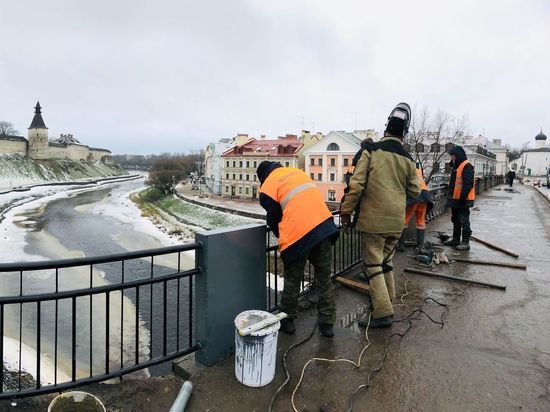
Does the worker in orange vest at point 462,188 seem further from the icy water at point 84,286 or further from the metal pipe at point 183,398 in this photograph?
the metal pipe at point 183,398

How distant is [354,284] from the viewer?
5.09 meters

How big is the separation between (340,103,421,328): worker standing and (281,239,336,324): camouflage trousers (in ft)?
1.59

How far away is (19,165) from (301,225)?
9338 centimetres

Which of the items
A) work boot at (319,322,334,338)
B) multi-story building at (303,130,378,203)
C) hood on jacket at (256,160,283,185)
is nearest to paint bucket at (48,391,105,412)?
work boot at (319,322,334,338)

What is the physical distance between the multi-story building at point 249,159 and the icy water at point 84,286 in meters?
16.0

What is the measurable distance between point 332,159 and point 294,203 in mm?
44952

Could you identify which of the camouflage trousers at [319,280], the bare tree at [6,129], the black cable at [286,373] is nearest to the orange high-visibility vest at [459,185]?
the camouflage trousers at [319,280]

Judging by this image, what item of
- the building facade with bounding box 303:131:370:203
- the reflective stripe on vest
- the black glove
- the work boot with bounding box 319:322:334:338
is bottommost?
the work boot with bounding box 319:322:334:338

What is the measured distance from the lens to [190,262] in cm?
2177

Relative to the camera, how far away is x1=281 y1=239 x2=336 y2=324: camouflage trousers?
3.58 m

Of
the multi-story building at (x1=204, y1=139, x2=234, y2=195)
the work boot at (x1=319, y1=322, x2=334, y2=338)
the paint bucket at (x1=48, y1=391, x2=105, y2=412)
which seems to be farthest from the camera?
the multi-story building at (x1=204, y1=139, x2=234, y2=195)

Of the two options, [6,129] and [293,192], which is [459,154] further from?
[6,129]

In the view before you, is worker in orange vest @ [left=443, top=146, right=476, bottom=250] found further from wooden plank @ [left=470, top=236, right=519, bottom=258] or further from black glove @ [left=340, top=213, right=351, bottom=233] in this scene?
black glove @ [left=340, top=213, right=351, bottom=233]

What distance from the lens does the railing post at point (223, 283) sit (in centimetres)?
318
